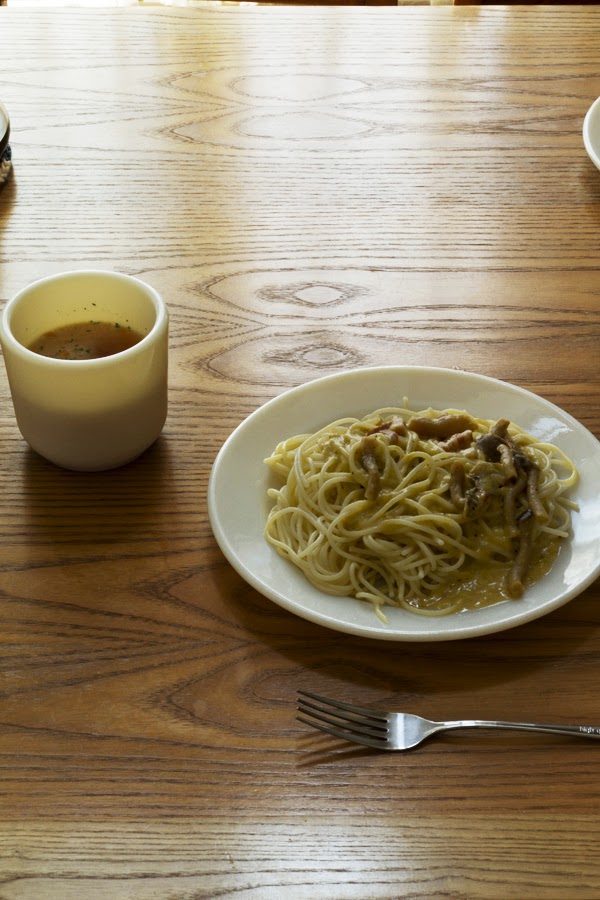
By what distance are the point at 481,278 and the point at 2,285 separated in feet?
2.32

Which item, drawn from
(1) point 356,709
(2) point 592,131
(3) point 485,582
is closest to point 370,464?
(3) point 485,582

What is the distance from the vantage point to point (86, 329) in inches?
42.1

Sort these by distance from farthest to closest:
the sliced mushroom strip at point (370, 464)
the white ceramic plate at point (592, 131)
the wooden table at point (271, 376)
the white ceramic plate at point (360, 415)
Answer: the white ceramic plate at point (592, 131)
the sliced mushroom strip at point (370, 464)
the white ceramic plate at point (360, 415)
the wooden table at point (271, 376)

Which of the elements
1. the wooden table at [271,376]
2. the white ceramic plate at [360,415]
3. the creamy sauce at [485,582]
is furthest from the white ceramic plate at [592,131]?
the creamy sauce at [485,582]

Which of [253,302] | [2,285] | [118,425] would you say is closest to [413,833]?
[118,425]

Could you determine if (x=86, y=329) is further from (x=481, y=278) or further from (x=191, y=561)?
(x=481, y=278)

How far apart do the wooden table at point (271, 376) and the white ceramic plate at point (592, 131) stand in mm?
35

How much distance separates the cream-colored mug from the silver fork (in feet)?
1.21

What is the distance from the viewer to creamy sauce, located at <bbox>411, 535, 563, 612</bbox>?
36.4 inches

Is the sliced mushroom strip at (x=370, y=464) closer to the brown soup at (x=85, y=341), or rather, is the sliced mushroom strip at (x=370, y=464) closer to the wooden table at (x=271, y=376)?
the wooden table at (x=271, y=376)

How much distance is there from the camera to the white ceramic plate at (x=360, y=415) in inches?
35.2

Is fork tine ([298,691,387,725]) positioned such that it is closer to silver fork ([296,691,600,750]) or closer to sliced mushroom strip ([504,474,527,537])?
silver fork ([296,691,600,750])

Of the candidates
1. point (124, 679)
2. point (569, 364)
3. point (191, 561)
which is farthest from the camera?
point (569, 364)

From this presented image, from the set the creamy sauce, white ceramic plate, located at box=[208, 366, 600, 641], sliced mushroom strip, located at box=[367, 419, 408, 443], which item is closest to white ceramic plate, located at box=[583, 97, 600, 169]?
white ceramic plate, located at box=[208, 366, 600, 641]
